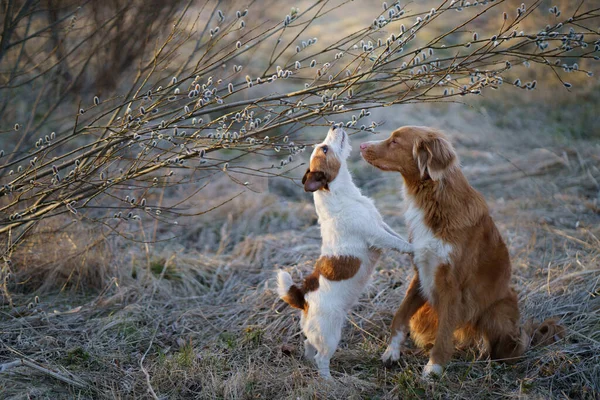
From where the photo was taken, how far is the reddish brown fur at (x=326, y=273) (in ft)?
13.2

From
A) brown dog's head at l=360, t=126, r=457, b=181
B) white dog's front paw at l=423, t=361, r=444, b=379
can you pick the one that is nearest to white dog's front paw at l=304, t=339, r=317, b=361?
white dog's front paw at l=423, t=361, r=444, b=379

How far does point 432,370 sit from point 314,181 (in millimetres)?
1487

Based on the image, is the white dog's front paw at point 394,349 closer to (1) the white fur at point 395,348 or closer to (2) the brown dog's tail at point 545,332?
(1) the white fur at point 395,348

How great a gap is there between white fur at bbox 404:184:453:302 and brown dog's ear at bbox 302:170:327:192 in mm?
602

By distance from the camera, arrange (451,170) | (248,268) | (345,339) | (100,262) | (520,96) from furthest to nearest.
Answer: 1. (520,96)
2. (248,268)
3. (100,262)
4. (345,339)
5. (451,170)

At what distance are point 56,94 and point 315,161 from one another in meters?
4.66

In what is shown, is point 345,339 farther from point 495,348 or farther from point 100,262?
point 100,262

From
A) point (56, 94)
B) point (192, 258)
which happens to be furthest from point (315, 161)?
point (56, 94)

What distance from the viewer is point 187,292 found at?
18.3ft

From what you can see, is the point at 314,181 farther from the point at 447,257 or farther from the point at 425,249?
the point at 447,257

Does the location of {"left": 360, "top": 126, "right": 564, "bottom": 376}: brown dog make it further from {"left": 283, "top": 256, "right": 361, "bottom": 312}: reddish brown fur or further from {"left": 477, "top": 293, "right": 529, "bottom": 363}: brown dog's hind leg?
{"left": 283, "top": 256, "right": 361, "bottom": 312}: reddish brown fur

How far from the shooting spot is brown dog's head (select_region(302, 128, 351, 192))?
4.14 meters

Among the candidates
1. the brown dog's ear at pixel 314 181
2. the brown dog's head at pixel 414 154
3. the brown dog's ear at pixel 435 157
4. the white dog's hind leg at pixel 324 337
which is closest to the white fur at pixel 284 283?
the white dog's hind leg at pixel 324 337

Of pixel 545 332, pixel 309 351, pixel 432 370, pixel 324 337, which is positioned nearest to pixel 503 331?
pixel 545 332
